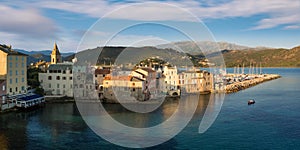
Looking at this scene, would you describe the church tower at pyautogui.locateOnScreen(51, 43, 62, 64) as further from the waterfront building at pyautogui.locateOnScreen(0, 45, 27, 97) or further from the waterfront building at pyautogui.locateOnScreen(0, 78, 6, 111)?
the waterfront building at pyautogui.locateOnScreen(0, 78, 6, 111)

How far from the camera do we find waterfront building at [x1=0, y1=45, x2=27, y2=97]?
57.8ft

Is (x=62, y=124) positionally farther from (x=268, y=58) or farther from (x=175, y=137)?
(x=268, y=58)

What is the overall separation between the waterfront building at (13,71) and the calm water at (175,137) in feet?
6.66

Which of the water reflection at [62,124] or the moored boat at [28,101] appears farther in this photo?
the moored boat at [28,101]

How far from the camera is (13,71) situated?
59.6 feet

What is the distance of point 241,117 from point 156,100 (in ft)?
23.1

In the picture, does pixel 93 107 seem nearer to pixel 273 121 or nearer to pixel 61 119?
pixel 61 119

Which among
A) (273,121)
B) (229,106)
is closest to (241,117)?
(273,121)

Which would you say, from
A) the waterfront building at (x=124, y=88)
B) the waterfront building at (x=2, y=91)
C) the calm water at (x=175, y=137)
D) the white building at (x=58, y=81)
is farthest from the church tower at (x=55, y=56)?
the waterfront building at (x=2, y=91)

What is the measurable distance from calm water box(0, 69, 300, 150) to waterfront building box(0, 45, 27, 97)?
79.9 inches

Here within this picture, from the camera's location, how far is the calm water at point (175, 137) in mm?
10953

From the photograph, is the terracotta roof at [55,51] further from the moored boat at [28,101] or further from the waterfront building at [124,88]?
the moored boat at [28,101]

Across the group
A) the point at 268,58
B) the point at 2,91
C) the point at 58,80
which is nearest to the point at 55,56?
the point at 58,80

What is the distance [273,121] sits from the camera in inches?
602
